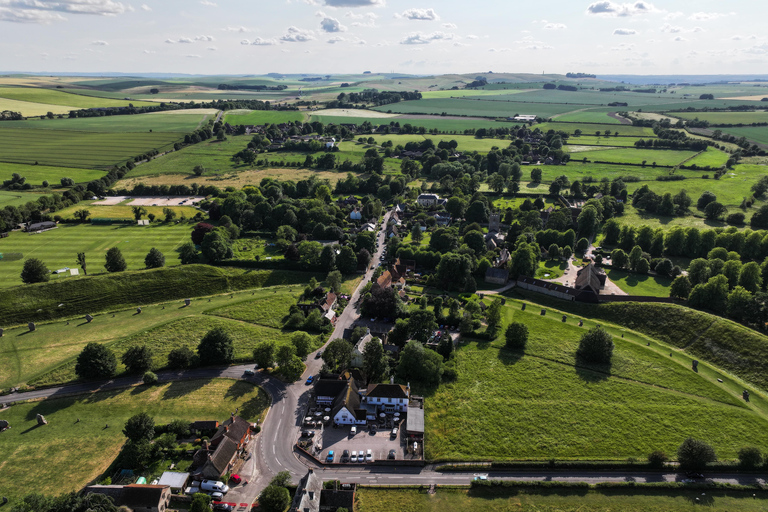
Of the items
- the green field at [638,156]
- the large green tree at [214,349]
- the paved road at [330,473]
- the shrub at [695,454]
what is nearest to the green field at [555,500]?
the paved road at [330,473]

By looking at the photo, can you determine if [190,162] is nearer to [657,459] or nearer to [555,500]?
[555,500]

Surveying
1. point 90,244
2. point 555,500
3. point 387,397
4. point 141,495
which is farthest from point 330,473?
point 90,244

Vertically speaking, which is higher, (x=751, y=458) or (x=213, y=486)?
(x=751, y=458)

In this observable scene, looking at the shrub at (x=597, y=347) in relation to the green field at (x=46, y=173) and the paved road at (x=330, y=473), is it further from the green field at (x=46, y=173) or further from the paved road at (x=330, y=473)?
the green field at (x=46, y=173)

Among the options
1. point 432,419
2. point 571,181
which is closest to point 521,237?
point 432,419

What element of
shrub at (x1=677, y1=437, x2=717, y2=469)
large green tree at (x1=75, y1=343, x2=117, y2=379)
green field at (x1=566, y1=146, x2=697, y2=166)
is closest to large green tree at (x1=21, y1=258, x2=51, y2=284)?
large green tree at (x1=75, y1=343, x2=117, y2=379)

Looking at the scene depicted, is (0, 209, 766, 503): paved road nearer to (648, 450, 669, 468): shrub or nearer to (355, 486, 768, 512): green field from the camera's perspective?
(648, 450, 669, 468): shrub
